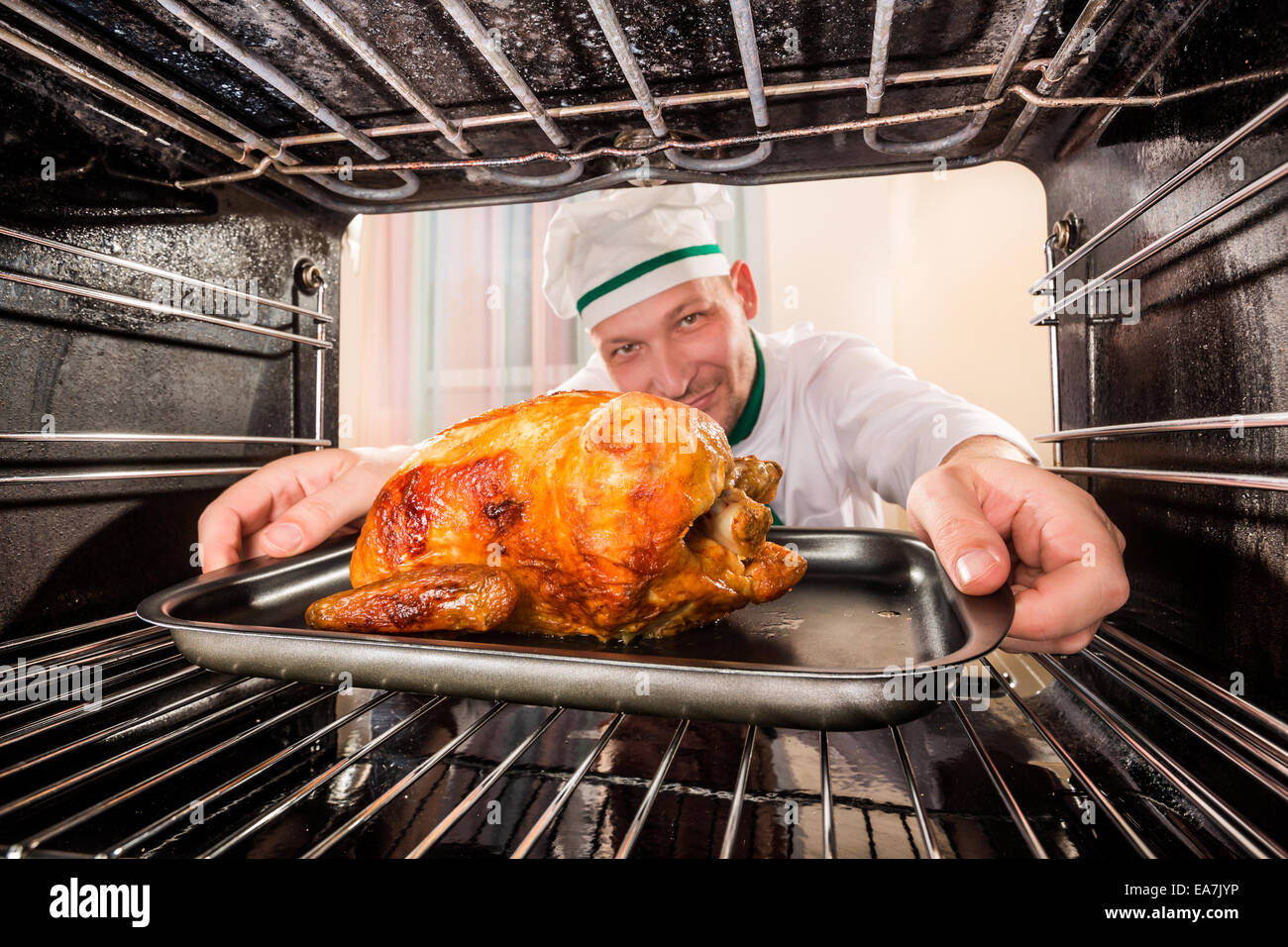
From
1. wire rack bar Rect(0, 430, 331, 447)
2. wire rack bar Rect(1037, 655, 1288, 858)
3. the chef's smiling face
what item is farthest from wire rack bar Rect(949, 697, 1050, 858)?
the chef's smiling face

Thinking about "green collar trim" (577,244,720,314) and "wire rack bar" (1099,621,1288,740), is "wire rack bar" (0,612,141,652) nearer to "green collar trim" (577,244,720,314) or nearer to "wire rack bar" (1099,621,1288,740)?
"wire rack bar" (1099,621,1288,740)

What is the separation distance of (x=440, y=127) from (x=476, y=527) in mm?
472

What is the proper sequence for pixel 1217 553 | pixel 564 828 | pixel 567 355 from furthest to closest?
1. pixel 567 355
2. pixel 1217 553
3. pixel 564 828

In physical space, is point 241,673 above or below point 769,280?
below

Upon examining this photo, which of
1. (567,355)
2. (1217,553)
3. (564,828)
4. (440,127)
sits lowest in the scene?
(564,828)

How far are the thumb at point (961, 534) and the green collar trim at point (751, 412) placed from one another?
1322 mm

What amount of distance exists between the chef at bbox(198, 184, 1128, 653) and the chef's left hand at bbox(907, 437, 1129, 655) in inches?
15.4

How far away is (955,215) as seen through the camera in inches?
139

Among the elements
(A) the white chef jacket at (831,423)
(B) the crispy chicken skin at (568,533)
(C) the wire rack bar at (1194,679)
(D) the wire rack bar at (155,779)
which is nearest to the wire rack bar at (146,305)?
(B) the crispy chicken skin at (568,533)

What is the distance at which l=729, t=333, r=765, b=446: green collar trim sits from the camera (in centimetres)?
219

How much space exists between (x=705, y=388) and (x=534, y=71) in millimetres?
1333

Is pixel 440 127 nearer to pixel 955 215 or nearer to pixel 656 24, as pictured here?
pixel 656 24
